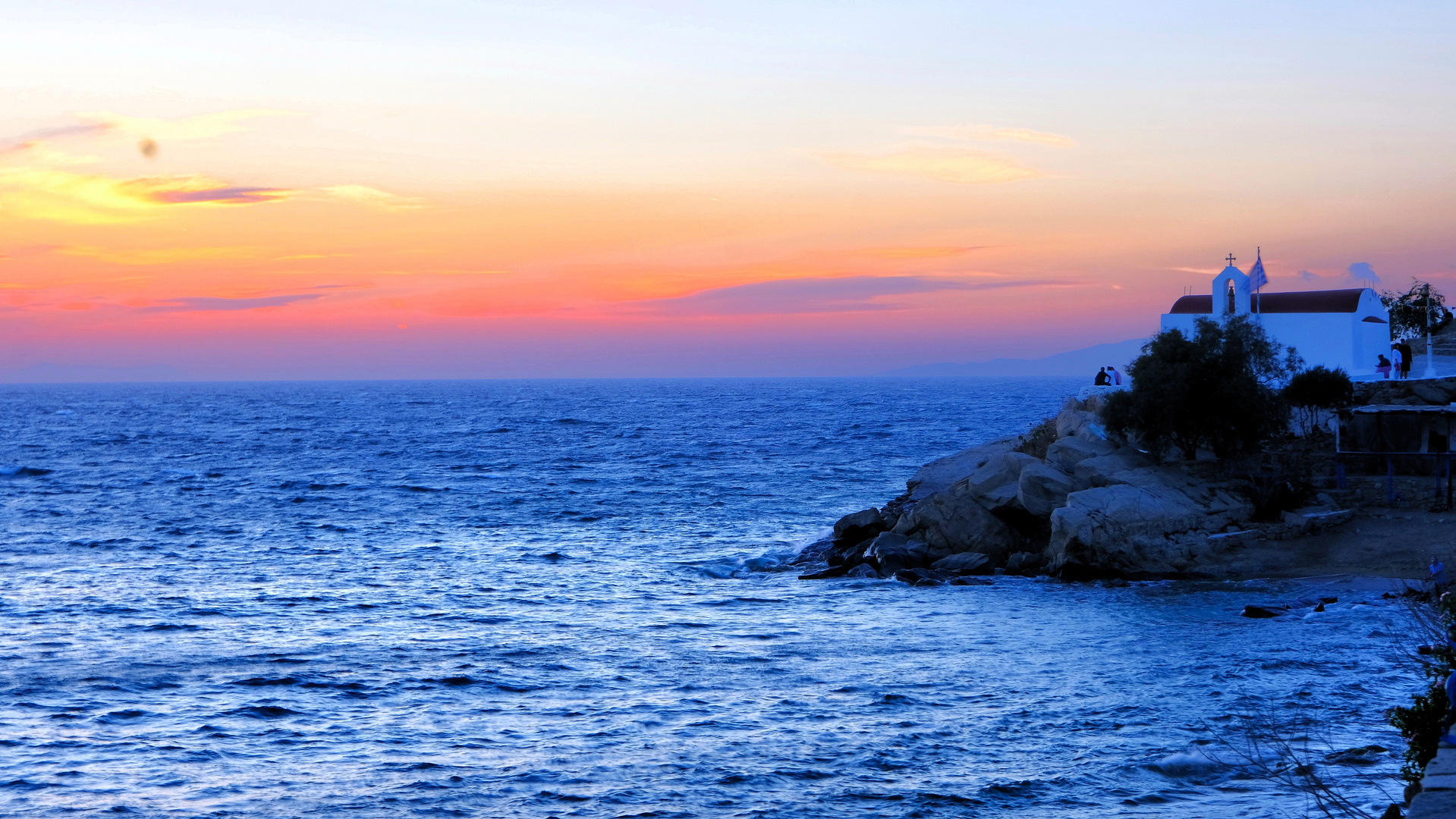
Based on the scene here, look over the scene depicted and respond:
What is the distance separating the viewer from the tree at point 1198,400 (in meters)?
37.1

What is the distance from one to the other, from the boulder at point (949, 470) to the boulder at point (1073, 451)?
12.6 feet

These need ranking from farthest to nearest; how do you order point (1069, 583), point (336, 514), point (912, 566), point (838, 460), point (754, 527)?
1. point (838, 460)
2. point (336, 514)
3. point (754, 527)
4. point (912, 566)
5. point (1069, 583)

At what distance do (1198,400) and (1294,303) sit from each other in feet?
58.8

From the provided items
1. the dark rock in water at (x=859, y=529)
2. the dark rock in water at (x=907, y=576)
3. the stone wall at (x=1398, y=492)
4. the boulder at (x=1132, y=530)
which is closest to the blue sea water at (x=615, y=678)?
the dark rock in water at (x=907, y=576)

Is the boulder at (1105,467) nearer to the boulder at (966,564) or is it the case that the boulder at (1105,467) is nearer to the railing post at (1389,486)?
the boulder at (966,564)

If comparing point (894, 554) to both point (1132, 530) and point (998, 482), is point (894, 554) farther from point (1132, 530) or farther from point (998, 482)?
point (1132, 530)

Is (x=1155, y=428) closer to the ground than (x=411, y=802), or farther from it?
farther from it

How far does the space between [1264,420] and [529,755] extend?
93.8 feet

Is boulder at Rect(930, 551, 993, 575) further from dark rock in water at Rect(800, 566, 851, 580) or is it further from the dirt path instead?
the dirt path

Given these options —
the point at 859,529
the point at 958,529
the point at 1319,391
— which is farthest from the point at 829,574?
the point at 1319,391

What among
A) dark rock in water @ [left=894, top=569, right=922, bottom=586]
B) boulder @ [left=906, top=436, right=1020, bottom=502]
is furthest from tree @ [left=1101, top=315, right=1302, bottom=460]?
dark rock in water @ [left=894, top=569, right=922, bottom=586]

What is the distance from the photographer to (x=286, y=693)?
2117cm

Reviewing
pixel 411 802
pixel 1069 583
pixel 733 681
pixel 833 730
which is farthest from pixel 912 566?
pixel 411 802

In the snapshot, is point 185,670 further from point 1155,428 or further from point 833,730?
point 1155,428
